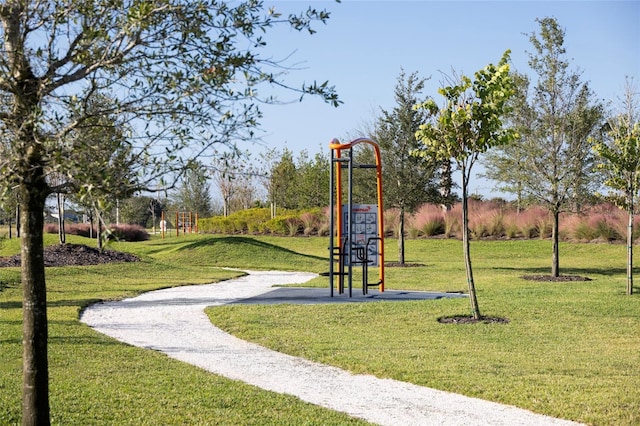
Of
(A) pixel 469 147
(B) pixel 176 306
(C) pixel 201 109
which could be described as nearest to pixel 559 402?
(C) pixel 201 109

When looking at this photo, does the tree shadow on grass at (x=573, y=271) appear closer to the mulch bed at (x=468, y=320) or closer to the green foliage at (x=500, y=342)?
the green foliage at (x=500, y=342)

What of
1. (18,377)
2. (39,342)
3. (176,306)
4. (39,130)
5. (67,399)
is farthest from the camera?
(176,306)

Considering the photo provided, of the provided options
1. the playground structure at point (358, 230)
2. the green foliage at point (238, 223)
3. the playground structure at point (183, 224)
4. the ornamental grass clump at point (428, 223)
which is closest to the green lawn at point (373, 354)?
the playground structure at point (358, 230)

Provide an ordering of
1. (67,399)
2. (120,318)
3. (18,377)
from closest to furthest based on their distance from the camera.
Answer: (67,399) → (18,377) → (120,318)

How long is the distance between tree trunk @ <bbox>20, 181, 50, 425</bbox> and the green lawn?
1042mm

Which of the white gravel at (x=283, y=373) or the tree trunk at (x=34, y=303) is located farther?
the white gravel at (x=283, y=373)

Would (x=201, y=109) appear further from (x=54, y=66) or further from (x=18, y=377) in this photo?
(x=18, y=377)

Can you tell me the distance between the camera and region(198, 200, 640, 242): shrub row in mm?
27734

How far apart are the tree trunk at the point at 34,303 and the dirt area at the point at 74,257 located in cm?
1599

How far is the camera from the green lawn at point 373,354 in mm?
6516

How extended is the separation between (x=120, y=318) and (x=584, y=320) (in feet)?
22.7

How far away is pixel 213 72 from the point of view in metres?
4.61

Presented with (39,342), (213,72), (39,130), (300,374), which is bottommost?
(300,374)

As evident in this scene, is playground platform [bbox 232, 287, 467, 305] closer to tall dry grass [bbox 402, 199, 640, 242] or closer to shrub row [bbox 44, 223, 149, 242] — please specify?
tall dry grass [bbox 402, 199, 640, 242]
